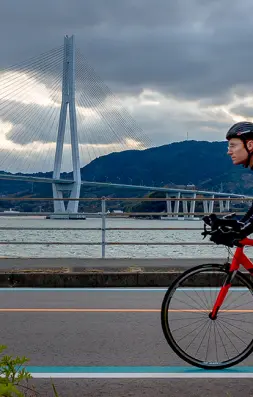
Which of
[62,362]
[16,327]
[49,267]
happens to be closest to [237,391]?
[62,362]

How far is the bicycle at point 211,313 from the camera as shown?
4.13 meters

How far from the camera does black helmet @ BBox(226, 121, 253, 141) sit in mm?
→ 3922

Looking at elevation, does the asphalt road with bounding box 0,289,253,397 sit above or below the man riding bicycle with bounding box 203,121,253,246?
below

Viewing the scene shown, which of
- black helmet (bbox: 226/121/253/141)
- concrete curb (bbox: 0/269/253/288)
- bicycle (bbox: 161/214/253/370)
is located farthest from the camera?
concrete curb (bbox: 0/269/253/288)

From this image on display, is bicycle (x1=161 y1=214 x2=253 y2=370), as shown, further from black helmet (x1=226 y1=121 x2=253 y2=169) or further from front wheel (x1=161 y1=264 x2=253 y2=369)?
black helmet (x1=226 y1=121 x2=253 y2=169)

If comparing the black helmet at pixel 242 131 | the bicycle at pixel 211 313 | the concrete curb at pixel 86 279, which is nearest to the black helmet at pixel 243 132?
the black helmet at pixel 242 131

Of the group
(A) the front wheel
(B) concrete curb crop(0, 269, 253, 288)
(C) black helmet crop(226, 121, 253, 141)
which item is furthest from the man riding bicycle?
(B) concrete curb crop(0, 269, 253, 288)

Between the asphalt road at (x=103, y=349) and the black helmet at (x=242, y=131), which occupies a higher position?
the black helmet at (x=242, y=131)

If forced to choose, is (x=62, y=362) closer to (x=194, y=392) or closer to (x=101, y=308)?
Answer: (x=194, y=392)

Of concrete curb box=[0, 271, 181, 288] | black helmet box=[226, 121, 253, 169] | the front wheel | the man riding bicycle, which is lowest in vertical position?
concrete curb box=[0, 271, 181, 288]

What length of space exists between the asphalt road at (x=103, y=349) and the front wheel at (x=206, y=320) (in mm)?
123

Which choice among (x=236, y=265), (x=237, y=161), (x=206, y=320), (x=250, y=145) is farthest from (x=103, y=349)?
(x=250, y=145)

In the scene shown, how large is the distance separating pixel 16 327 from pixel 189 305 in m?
2.31

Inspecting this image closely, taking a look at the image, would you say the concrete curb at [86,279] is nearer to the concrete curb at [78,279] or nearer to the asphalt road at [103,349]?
the concrete curb at [78,279]
